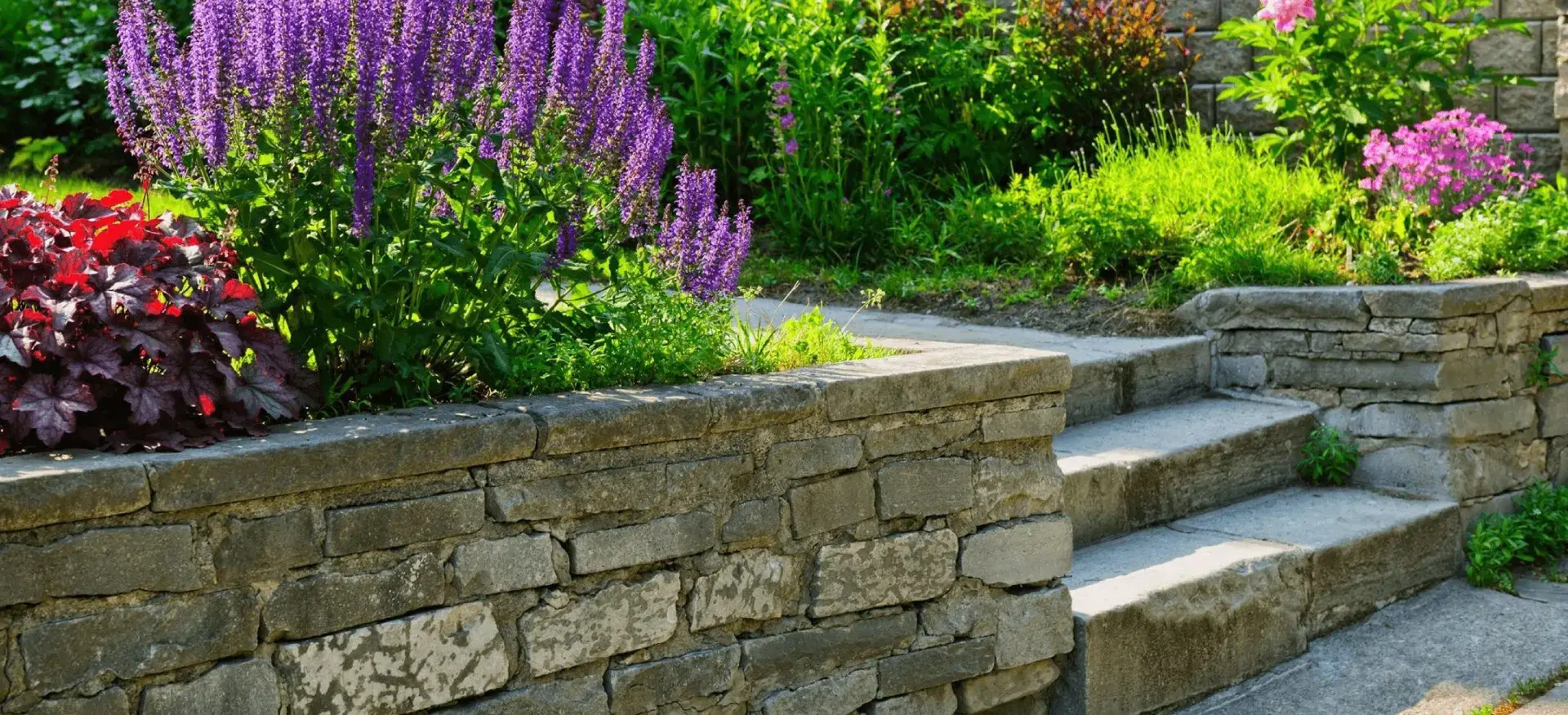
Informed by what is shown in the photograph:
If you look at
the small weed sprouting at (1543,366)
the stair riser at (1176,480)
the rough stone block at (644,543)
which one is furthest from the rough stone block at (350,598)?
the small weed sprouting at (1543,366)

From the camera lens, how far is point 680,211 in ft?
11.1

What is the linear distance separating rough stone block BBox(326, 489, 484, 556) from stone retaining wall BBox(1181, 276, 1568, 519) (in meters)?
3.08

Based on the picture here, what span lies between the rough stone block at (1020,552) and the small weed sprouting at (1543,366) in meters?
2.31

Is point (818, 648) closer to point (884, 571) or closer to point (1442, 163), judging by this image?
point (884, 571)

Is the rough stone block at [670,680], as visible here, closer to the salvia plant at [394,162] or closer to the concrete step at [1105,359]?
the salvia plant at [394,162]

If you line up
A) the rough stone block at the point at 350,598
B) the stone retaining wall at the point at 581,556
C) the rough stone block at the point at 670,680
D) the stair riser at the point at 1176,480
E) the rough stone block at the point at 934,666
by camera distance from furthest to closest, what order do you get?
1. the stair riser at the point at 1176,480
2. the rough stone block at the point at 934,666
3. the rough stone block at the point at 670,680
4. the rough stone block at the point at 350,598
5. the stone retaining wall at the point at 581,556

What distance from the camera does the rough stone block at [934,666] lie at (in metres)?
3.14

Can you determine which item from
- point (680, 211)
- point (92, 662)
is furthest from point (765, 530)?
point (92, 662)

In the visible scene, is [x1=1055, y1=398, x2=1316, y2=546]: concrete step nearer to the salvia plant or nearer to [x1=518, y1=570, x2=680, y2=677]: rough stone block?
[x1=518, y1=570, x2=680, y2=677]: rough stone block

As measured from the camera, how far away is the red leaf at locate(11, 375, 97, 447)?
2184 mm

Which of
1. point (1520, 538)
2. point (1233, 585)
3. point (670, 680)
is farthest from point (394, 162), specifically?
point (1520, 538)

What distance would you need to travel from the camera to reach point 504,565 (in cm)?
256

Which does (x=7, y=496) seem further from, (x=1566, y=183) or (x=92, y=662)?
(x=1566, y=183)

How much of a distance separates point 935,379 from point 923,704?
2.36 ft
